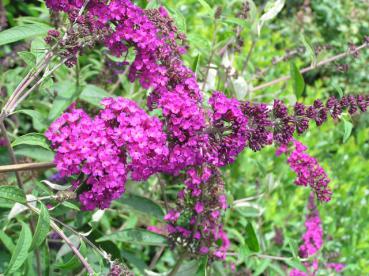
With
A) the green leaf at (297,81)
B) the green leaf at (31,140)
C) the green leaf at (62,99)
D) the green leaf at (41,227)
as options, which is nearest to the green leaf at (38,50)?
the green leaf at (31,140)

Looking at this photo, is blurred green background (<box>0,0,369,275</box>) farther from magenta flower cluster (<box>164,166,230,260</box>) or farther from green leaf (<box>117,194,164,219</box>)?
magenta flower cluster (<box>164,166,230,260</box>)

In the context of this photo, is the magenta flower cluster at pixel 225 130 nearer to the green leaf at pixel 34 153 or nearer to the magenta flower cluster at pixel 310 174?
the magenta flower cluster at pixel 310 174

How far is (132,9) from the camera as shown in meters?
1.84

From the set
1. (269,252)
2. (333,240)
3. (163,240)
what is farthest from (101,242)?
(333,240)

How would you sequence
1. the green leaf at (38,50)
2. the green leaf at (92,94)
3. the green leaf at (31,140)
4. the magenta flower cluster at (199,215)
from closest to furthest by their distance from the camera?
the green leaf at (31,140)
the green leaf at (38,50)
the magenta flower cluster at (199,215)
the green leaf at (92,94)

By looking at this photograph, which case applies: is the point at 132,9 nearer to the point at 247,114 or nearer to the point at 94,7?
the point at 94,7

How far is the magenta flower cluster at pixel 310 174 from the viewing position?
2.11 m

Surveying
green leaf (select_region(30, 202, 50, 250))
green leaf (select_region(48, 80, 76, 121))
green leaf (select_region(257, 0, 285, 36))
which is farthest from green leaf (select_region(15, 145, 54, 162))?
green leaf (select_region(257, 0, 285, 36))

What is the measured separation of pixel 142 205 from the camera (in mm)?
2369

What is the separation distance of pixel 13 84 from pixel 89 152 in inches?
58.5

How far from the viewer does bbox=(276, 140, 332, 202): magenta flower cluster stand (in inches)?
83.2

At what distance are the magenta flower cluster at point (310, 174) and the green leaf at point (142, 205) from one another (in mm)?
624

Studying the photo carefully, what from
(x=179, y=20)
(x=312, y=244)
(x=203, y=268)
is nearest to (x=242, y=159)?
(x=312, y=244)

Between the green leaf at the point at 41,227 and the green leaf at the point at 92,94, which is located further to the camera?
the green leaf at the point at 92,94
